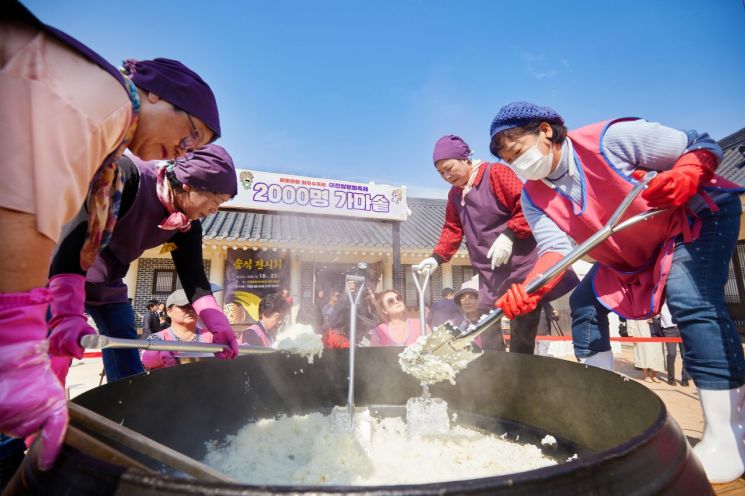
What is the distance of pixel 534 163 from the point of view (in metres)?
1.81

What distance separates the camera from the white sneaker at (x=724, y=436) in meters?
1.25

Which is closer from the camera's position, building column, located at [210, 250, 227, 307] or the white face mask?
the white face mask

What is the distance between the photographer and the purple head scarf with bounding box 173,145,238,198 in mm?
1755

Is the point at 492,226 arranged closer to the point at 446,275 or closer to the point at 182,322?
the point at 182,322

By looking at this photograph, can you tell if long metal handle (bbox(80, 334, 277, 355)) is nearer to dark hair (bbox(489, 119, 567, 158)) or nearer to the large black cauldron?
the large black cauldron

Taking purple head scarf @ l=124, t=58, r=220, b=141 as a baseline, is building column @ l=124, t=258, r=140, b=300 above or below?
below

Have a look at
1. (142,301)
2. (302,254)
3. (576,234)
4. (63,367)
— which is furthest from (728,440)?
(142,301)

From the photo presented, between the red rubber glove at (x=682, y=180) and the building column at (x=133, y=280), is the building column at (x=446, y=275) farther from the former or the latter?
the red rubber glove at (x=682, y=180)

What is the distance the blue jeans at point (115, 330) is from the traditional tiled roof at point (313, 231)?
5792 mm

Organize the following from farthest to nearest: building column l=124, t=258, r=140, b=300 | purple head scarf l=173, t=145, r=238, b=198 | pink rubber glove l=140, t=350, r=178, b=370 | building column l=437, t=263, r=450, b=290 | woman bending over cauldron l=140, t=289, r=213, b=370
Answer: building column l=437, t=263, r=450, b=290 < building column l=124, t=258, r=140, b=300 < woman bending over cauldron l=140, t=289, r=213, b=370 < pink rubber glove l=140, t=350, r=178, b=370 < purple head scarf l=173, t=145, r=238, b=198

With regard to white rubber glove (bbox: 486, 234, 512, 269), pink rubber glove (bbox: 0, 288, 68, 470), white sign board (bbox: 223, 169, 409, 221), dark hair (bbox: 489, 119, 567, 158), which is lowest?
pink rubber glove (bbox: 0, 288, 68, 470)

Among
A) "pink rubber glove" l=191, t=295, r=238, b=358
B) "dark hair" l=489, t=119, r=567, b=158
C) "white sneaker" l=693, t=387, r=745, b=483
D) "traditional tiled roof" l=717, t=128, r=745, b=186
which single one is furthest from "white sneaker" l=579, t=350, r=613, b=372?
"traditional tiled roof" l=717, t=128, r=745, b=186

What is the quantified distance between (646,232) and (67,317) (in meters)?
2.40

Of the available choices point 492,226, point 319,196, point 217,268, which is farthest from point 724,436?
point 217,268
